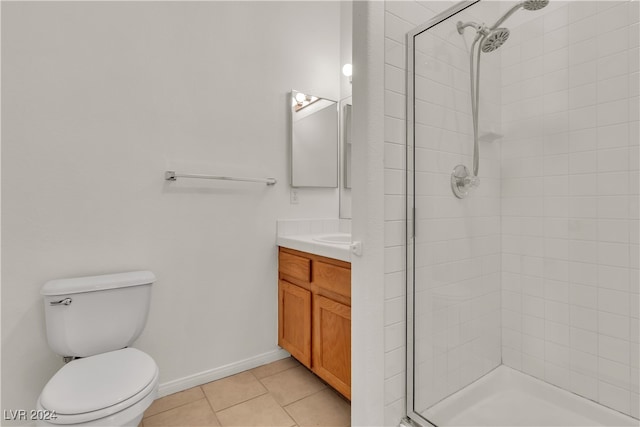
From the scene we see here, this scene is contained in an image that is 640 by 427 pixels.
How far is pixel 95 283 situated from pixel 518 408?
81.0 inches

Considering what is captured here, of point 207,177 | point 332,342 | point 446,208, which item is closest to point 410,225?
point 446,208

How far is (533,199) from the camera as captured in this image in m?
1.66

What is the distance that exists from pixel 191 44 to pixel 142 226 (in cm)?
109

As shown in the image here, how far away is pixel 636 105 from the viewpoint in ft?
4.27

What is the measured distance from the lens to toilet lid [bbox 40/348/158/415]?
3.67 feet

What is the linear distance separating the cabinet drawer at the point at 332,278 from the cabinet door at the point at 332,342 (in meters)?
0.07

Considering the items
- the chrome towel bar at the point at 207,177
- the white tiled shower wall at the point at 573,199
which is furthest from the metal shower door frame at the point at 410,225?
the chrome towel bar at the point at 207,177

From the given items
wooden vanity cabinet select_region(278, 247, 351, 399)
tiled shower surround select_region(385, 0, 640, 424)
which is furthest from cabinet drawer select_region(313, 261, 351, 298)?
tiled shower surround select_region(385, 0, 640, 424)

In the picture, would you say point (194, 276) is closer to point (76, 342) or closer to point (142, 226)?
point (142, 226)

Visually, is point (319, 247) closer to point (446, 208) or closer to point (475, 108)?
point (446, 208)

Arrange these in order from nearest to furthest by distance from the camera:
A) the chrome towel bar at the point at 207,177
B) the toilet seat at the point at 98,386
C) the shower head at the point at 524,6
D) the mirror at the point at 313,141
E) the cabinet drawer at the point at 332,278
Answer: the toilet seat at the point at 98,386 → the shower head at the point at 524,6 → the cabinet drawer at the point at 332,278 → the chrome towel bar at the point at 207,177 → the mirror at the point at 313,141

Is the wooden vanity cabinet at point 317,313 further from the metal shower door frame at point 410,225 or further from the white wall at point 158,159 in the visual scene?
the metal shower door frame at point 410,225

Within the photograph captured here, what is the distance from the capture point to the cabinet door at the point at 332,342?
5.36 feet

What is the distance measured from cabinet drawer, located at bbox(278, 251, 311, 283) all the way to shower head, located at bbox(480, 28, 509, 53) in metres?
1.38
